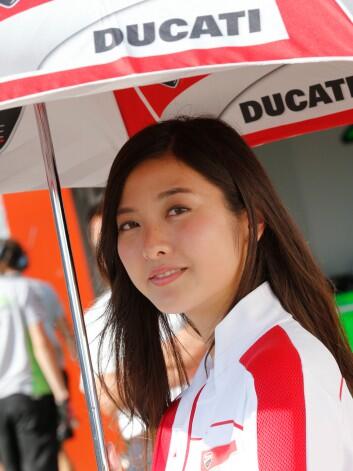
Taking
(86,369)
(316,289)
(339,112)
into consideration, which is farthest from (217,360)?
(339,112)

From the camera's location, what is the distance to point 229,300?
233 centimetres

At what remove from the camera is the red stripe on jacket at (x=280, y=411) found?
1.87m

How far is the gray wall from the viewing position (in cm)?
725

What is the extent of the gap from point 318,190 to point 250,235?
4.97 metres

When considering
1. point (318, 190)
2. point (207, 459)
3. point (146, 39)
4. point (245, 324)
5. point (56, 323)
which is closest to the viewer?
point (146, 39)

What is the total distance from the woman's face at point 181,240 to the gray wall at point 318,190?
490 cm

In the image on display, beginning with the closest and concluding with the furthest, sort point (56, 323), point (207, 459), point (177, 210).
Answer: point (207, 459) → point (177, 210) → point (56, 323)

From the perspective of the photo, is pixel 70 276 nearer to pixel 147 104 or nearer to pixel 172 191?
pixel 172 191

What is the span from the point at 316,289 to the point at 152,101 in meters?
0.99

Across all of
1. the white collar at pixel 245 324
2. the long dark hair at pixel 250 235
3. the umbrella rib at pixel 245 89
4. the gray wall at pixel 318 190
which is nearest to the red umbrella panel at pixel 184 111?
the umbrella rib at pixel 245 89

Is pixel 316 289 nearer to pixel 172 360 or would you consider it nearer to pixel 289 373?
pixel 289 373

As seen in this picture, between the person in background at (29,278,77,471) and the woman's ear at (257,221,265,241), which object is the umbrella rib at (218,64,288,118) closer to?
the woman's ear at (257,221,265,241)

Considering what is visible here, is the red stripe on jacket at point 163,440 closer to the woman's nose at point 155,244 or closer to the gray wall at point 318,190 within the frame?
the woman's nose at point 155,244

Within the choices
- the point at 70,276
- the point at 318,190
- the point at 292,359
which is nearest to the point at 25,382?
the point at 318,190
